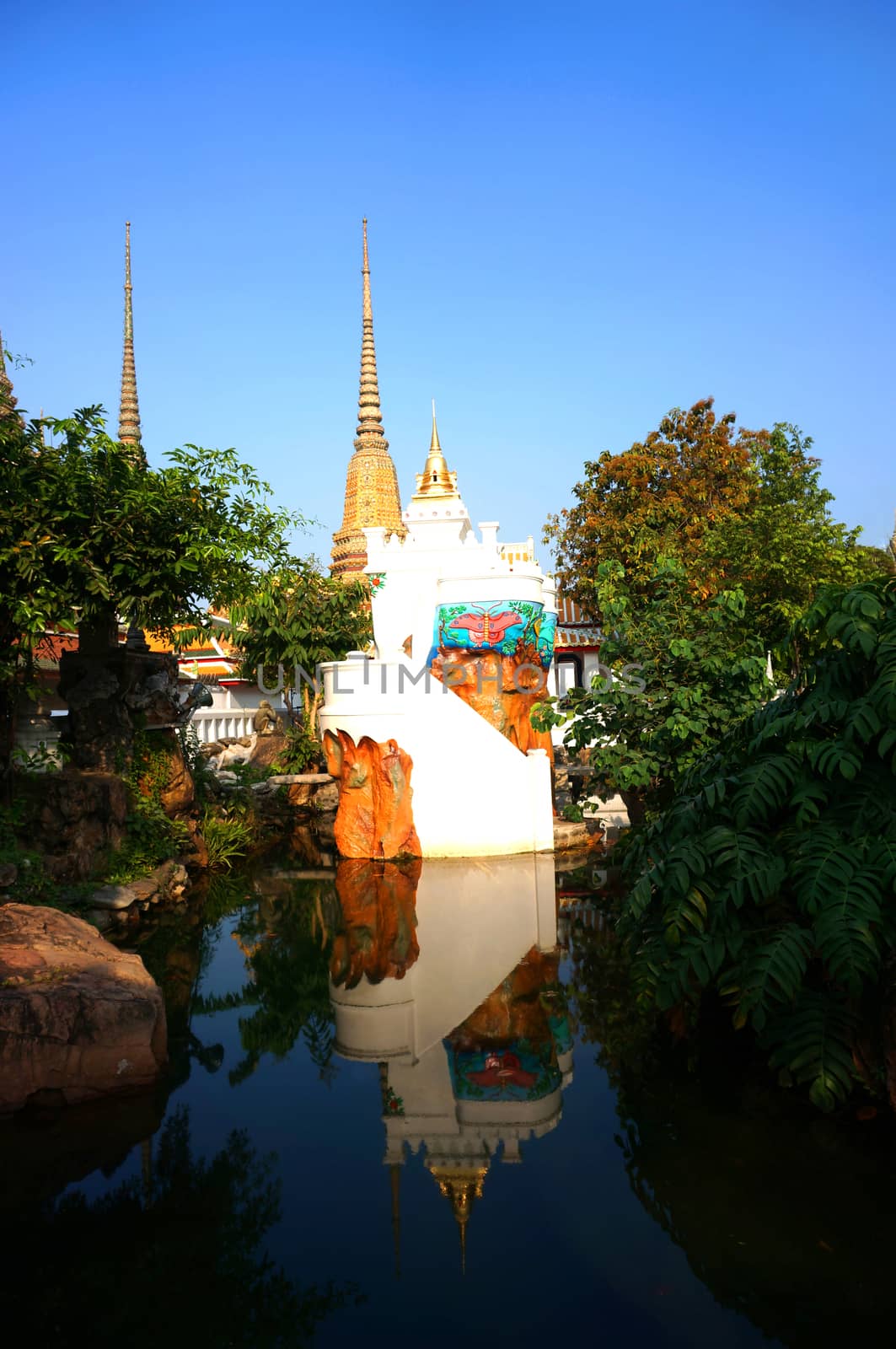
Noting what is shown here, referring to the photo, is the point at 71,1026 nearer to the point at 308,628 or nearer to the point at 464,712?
the point at 464,712

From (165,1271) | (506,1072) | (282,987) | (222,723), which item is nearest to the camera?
(165,1271)

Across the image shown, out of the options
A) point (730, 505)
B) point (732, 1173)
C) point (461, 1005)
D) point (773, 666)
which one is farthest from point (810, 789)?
point (730, 505)

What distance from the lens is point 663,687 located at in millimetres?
9172

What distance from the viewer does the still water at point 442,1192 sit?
389 centimetres

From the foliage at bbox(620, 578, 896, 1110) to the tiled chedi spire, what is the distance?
3014cm

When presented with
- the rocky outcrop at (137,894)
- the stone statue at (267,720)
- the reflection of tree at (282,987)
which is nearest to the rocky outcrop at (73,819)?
the rocky outcrop at (137,894)

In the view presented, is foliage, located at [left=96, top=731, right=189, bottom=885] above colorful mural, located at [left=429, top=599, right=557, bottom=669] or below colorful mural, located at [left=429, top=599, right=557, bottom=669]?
below

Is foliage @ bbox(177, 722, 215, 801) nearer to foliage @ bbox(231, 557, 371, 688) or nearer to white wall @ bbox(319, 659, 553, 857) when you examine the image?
white wall @ bbox(319, 659, 553, 857)

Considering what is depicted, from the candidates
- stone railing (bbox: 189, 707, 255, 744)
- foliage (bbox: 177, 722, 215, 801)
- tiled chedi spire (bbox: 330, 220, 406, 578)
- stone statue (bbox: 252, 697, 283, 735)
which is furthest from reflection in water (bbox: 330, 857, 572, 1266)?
tiled chedi spire (bbox: 330, 220, 406, 578)

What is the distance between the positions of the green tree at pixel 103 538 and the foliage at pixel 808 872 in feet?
21.4

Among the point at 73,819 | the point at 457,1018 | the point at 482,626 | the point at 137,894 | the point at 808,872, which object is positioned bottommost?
the point at 457,1018

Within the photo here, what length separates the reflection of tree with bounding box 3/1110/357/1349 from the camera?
12.6ft

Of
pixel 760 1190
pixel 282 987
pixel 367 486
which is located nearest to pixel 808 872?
pixel 760 1190

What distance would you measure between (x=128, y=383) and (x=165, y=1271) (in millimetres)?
40080
